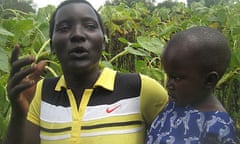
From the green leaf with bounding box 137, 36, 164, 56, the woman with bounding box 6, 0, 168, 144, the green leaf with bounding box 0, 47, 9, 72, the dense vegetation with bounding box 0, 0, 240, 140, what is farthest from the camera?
the green leaf with bounding box 137, 36, 164, 56

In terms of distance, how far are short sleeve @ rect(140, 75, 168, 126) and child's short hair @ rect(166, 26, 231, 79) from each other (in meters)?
0.14

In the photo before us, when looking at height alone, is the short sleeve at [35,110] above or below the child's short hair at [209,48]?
below

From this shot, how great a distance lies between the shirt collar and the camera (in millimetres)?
1217

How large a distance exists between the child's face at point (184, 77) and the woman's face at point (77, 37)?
0.15m

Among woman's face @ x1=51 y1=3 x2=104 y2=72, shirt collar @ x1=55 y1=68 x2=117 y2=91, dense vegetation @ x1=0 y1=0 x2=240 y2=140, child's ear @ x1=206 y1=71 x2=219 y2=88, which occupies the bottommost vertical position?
dense vegetation @ x1=0 y1=0 x2=240 y2=140

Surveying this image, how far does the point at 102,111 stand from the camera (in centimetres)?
119

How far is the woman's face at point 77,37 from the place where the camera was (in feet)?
3.80

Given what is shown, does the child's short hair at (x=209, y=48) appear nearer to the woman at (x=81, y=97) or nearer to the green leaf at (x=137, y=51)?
the woman at (x=81, y=97)

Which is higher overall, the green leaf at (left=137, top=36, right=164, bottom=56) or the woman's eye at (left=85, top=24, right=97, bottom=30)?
the woman's eye at (left=85, top=24, right=97, bottom=30)

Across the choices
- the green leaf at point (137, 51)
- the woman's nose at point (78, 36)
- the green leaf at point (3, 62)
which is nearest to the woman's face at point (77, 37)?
the woman's nose at point (78, 36)

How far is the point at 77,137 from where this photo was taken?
1.17m

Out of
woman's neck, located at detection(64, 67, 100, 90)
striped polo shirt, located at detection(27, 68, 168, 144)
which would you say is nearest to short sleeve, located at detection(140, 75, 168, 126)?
striped polo shirt, located at detection(27, 68, 168, 144)

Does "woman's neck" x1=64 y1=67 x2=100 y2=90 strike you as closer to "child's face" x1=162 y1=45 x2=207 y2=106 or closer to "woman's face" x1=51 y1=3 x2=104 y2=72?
"woman's face" x1=51 y1=3 x2=104 y2=72

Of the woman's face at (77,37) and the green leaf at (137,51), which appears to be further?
the green leaf at (137,51)
